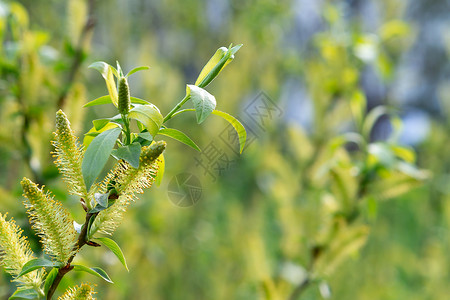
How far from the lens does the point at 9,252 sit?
37cm

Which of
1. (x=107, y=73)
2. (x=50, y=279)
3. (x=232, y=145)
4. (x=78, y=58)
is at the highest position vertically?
(x=78, y=58)

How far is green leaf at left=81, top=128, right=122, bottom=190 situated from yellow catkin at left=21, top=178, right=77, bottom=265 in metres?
0.05

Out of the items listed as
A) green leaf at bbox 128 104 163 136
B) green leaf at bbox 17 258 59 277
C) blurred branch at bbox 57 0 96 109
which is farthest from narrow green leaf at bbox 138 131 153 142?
blurred branch at bbox 57 0 96 109

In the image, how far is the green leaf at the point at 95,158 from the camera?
0.33 meters

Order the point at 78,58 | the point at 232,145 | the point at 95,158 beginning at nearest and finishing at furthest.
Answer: the point at 95,158 < the point at 78,58 < the point at 232,145

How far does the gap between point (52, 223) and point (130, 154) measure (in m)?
0.09

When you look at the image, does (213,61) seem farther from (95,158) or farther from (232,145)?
(232,145)

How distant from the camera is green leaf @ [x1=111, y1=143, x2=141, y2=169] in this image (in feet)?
1.12

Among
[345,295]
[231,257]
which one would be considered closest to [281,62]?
[231,257]

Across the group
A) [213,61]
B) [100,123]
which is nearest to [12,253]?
[100,123]

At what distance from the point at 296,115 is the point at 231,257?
1136 mm

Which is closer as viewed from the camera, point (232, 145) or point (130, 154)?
point (130, 154)

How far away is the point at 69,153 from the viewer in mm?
356

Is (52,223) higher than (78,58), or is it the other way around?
(78,58)
